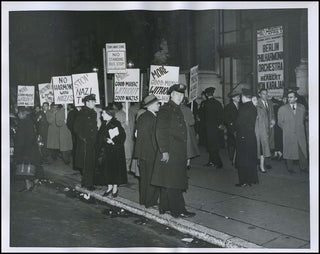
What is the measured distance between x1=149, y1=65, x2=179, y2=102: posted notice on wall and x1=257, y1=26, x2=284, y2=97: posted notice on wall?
62.9 inches

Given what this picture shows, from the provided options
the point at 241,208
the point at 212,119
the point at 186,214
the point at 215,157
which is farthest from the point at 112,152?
the point at 212,119

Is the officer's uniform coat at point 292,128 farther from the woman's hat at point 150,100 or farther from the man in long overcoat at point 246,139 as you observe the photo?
the woman's hat at point 150,100

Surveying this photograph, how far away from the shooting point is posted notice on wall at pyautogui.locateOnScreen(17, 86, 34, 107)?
4.95 meters

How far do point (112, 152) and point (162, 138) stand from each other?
121cm

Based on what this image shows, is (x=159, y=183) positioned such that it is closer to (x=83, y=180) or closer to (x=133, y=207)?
(x=133, y=207)

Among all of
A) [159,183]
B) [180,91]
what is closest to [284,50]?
[180,91]

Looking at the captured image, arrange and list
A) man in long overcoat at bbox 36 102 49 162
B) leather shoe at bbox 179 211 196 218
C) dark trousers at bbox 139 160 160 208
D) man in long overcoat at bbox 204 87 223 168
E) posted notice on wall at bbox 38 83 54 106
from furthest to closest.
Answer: man in long overcoat at bbox 204 87 223 168 < man in long overcoat at bbox 36 102 49 162 < posted notice on wall at bbox 38 83 54 106 < dark trousers at bbox 139 160 160 208 < leather shoe at bbox 179 211 196 218

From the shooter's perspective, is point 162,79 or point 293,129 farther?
point 293,129

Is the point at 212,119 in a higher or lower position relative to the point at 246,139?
higher

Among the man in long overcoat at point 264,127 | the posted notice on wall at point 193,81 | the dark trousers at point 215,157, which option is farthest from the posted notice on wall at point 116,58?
the man in long overcoat at point 264,127

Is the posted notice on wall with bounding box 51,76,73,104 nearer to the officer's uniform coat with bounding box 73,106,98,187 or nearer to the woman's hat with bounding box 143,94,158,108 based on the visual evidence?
the officer's uniform coat with bounding box 73,106,98,187

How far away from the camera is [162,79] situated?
552cm

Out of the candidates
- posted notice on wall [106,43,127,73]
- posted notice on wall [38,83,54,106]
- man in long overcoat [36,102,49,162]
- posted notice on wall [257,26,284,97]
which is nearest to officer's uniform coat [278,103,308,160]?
posted notice on wall [257,26,284,97]

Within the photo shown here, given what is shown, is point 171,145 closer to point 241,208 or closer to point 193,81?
point 241,208
